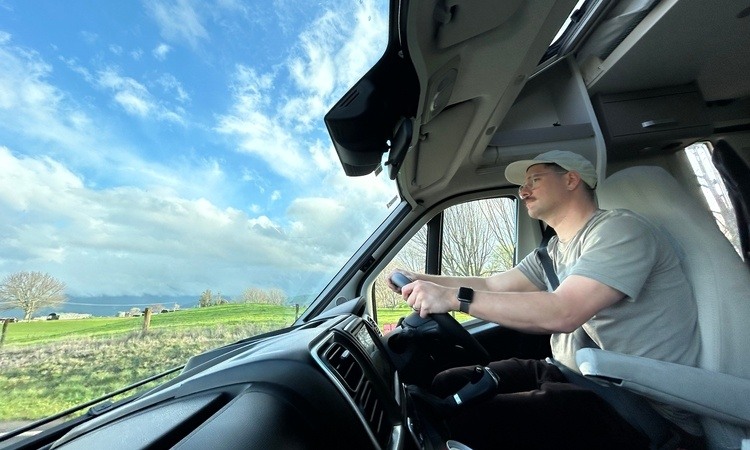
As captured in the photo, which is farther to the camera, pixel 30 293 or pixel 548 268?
pixel 548 268

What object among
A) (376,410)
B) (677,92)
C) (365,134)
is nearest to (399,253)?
(365,134)

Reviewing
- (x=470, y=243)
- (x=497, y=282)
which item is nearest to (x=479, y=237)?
(x=470, y=243)

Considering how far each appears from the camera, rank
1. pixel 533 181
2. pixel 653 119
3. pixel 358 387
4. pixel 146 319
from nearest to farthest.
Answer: pixel 358 387 < pixel 146 319 < pixel 533 181 < pixel 653 119

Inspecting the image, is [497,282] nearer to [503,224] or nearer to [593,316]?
[593,316]

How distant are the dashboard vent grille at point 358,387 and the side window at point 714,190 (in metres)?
1.31

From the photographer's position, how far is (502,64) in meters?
1.42

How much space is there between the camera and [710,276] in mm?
1179

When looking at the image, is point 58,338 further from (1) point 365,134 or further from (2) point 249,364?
(1) point 365,134

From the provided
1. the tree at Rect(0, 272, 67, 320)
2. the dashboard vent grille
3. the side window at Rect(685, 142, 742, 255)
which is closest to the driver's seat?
the side window at Rect(685, 142, 742, 255)

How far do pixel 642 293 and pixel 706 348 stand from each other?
22cm

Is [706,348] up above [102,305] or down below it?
below

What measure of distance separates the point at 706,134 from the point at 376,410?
240 cm

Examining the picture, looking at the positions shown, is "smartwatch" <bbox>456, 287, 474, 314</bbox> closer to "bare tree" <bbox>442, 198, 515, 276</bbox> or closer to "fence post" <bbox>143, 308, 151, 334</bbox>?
"fence post" <bbox>143, 308, 151, 334</bbox>

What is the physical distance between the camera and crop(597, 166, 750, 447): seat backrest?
1.08 metres
